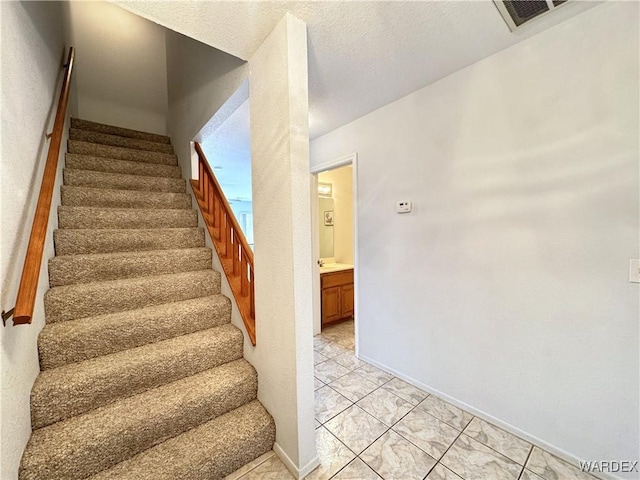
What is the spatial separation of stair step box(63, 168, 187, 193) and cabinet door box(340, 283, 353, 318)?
2.43 m

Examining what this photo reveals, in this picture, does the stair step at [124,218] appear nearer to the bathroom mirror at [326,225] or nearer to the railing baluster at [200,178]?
the railing baluster at [200,178]

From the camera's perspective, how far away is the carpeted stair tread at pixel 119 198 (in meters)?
2.16

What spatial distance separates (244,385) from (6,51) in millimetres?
2003

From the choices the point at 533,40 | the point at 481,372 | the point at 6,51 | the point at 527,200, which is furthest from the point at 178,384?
the point at 533,40

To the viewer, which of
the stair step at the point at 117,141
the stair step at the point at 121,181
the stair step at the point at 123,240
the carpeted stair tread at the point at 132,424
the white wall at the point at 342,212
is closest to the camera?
the carpeted stair tread at the point at 132,424

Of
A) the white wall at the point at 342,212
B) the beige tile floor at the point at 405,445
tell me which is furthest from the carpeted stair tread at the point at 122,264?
the white wall at the point at 342,212

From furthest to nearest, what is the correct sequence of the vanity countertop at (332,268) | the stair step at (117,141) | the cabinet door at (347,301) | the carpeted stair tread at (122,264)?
the cabinet door at (347,301) < the vanity countertop at (332,268) < the stair step at (117,141) < the carpeted stair tread at (122,264)

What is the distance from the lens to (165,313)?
1.72 meters

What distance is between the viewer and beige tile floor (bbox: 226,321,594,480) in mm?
1359

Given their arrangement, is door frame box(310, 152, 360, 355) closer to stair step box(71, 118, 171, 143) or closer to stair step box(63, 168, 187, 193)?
stair step box(63, 168, 187, 193)

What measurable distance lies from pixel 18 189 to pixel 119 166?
174cm

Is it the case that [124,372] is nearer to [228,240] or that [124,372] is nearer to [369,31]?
[228,240]

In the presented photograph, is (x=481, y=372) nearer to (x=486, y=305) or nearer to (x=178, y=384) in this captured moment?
(x=486, y=305)

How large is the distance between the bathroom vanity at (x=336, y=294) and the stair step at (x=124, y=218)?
176 cm
